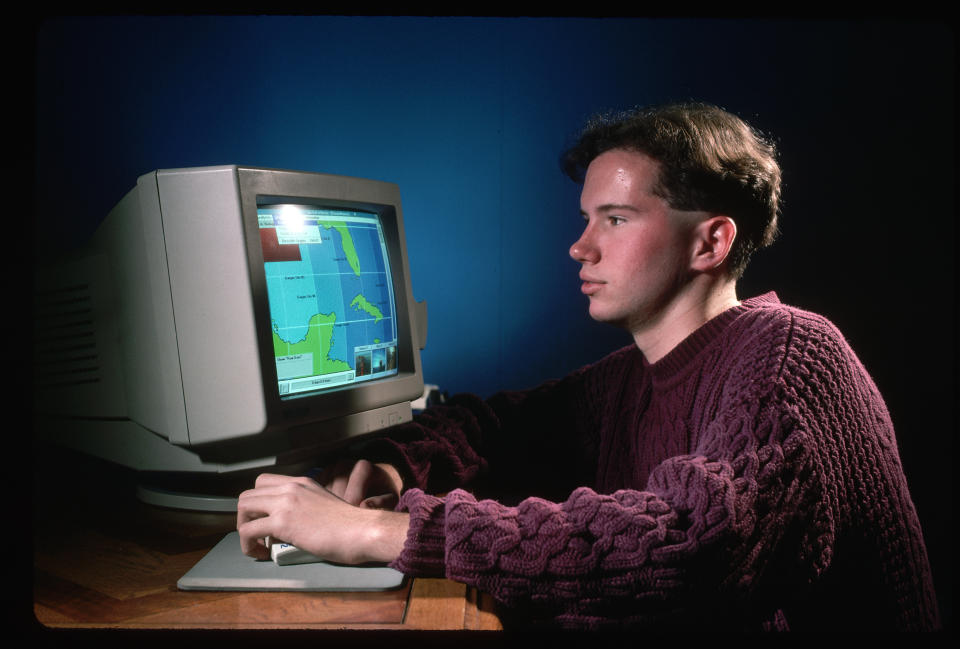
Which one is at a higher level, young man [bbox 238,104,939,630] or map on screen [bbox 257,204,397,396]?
map on screen [bbox 257,204,397,396]

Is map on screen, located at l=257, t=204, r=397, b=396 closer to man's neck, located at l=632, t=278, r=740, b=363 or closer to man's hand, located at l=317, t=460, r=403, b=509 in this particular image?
man's hand, located at l=317, t=460, r=403, b=509

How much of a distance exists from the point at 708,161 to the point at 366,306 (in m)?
0.67

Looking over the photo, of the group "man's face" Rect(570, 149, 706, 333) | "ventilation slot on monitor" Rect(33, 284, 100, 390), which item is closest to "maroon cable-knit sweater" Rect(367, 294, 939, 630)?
"man's face" Rect(570, 149, 706, 333)

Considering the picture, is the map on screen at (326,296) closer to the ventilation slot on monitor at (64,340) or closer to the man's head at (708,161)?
the ventilation slot on monitor at (64,340)

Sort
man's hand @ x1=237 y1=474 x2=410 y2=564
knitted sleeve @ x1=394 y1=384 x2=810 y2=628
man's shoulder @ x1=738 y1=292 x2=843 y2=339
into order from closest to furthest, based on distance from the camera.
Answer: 1. knitted sleeve @ x1=394 y1=384 x2=810 y2=628
2. man's hand @ x1=237 y1=474 x2=410 y2=564
3. man's shoulder @ x1=738 y1=292 x2=843 y2=339

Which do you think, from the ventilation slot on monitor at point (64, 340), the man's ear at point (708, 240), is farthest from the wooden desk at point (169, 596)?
the man's ear at point (708, 240)

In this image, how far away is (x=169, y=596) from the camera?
0.78 metres

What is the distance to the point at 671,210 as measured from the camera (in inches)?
44.1

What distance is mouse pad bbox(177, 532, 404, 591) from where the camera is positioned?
0.79m

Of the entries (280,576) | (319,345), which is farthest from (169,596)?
(319,345)

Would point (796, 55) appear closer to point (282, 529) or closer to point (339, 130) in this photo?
point (339, 130)

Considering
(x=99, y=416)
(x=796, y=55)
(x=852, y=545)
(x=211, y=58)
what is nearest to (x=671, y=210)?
(x=852, y=545)

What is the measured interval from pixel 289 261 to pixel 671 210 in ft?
2.17

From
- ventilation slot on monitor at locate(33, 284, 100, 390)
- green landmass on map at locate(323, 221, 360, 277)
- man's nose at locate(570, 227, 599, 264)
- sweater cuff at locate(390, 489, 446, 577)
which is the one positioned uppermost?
green landmass on map at locate(323, 221, 360, 277)
